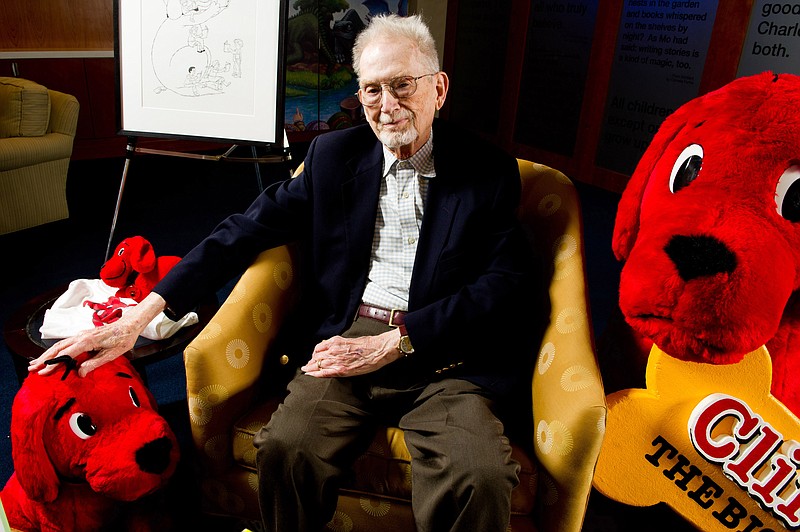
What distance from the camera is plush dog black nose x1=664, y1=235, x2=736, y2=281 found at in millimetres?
1013

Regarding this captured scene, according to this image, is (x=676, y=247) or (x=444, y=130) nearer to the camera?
(x=676, y=247)

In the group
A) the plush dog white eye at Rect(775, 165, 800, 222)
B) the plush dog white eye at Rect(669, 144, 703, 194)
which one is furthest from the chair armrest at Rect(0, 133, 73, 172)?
the plush dog white eye at Rect(775, 165, 800, 222)

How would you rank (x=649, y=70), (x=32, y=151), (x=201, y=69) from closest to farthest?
(x=201, y=69) → (x=32, y=151) → (x=649, y=70)

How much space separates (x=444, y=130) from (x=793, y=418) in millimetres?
972

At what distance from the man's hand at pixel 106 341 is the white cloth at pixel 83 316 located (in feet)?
0.30

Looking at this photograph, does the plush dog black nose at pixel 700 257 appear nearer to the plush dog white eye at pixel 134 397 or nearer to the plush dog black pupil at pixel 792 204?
the plush dog black pupil at pixel 792 204

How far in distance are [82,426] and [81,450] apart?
4 centimetres

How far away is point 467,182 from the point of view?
140 centimetres

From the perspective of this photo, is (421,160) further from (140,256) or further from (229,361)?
(140,256)

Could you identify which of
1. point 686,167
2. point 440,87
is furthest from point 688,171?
point 440,87

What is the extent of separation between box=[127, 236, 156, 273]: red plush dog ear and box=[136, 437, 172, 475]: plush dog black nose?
492 mm

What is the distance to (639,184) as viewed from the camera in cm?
130

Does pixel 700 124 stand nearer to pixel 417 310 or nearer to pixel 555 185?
pixel 555 185

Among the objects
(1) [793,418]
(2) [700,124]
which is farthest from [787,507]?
(2) [700,124]
